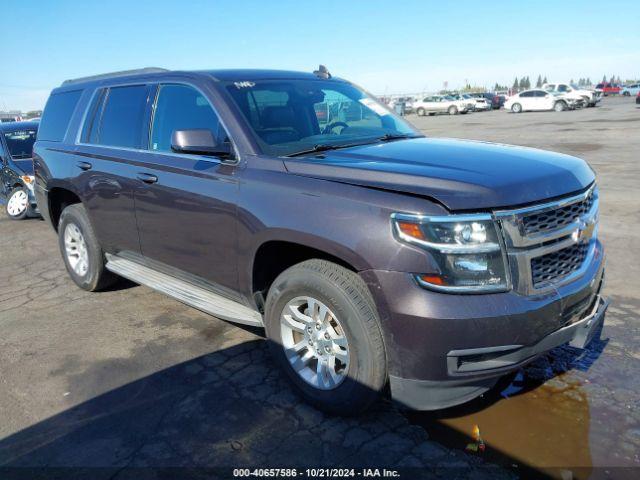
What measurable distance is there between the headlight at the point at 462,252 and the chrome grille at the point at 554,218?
21 cm

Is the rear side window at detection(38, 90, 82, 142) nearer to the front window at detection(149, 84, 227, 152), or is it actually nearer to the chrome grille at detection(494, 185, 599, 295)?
the front window at detection(149, 84, 227, 152)

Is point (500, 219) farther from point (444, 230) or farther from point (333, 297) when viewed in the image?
point (333, 297)

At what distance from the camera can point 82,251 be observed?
5371mm

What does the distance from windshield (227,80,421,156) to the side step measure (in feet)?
3.63

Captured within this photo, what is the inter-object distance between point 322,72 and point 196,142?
1.81 m

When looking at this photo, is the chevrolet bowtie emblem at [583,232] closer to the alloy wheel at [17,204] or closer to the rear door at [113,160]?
the rear door at [113,160]

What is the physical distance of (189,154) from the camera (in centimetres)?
371

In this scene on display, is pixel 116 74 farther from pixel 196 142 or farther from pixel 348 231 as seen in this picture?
pixel 348 231

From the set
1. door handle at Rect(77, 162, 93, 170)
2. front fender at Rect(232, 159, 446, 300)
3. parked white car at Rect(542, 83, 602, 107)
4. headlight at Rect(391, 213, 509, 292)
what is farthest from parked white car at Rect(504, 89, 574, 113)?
headlight at Rect(391, 213, 509, 292)

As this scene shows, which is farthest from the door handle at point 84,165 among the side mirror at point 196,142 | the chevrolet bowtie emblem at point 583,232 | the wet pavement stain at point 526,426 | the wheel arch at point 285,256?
the chevrolet bowtie emblem at point 583,232

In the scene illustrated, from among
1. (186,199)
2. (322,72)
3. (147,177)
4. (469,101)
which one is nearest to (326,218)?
(186,199)

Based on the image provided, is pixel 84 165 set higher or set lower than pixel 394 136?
lower

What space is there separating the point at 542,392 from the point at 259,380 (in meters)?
1.84

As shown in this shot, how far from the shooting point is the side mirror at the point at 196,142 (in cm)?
327
